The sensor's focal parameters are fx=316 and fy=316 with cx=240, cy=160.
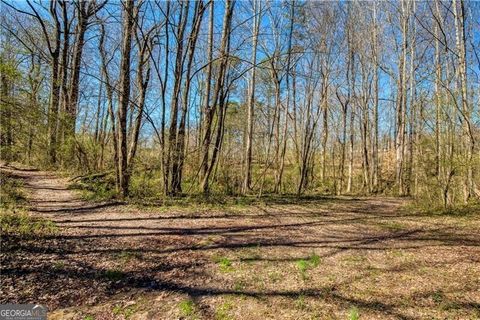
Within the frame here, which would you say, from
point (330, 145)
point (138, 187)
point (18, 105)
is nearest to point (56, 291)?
point (18, 105)

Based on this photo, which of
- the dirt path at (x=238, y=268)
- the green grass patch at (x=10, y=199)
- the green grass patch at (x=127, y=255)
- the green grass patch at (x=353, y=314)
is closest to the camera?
the green grass patch at (x=353, y=314)

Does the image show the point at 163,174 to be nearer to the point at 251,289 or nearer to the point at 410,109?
the point at 251,289

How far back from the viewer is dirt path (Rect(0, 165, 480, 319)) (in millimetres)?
3533

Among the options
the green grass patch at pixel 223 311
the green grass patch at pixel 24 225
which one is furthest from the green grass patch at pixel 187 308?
the green grass patch at pixel 24 225

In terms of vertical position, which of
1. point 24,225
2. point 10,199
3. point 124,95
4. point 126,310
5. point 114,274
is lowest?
point 126,310

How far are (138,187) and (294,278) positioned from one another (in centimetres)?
714

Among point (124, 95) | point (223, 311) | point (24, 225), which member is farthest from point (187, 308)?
point (124, 95)

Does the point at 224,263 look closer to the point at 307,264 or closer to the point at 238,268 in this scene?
the point at 238,268

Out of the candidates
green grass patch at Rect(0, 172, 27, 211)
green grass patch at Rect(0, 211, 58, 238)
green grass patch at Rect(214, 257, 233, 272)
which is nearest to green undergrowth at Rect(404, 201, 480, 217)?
green grass patch at Rect(214, 257, 233, 272)

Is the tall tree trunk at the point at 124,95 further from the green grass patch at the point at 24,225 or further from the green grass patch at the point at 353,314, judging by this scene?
the green grass patch at the point at 353,314

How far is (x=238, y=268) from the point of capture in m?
4.62

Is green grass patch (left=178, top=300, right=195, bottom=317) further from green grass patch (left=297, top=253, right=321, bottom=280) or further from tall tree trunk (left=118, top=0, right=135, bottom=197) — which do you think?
tall tree trunk (left=118, top=0, right=135, bottom=197)

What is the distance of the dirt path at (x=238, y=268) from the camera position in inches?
139

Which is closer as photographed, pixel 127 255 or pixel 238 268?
pixel 238 268
